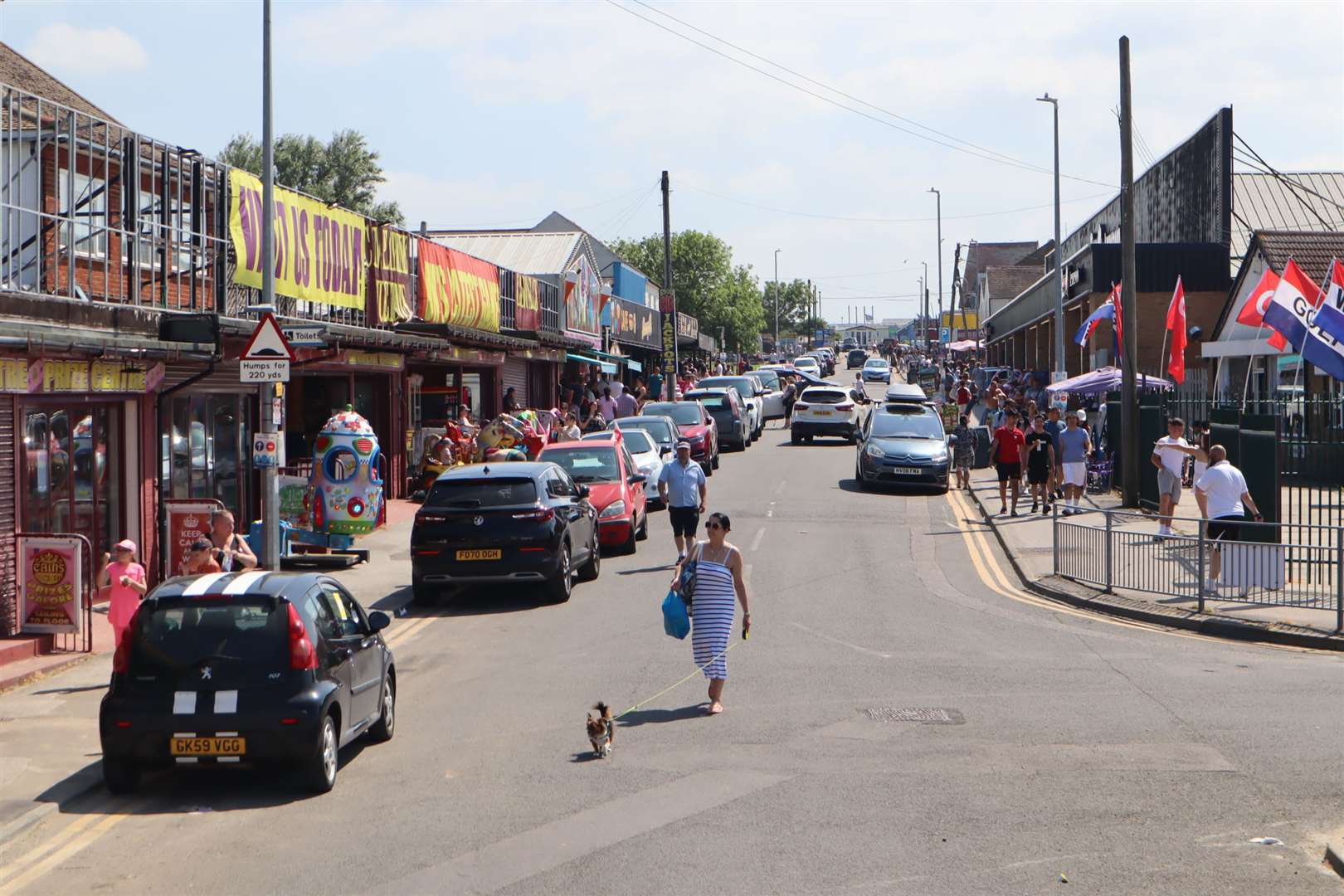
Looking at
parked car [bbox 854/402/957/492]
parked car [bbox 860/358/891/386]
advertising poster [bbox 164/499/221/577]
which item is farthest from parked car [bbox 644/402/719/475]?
parked car [bbox 860/358/891/386]

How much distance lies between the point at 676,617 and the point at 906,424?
20.8 m

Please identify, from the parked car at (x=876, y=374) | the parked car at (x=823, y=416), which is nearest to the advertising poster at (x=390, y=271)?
the parked car at (x=823, y=416)

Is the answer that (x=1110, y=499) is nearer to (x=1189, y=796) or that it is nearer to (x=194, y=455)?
(x=194, y=455)

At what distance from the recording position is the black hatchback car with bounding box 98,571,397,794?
356 inches

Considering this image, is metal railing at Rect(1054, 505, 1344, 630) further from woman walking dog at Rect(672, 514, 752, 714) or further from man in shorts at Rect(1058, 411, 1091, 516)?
man in shorts at Rect(1058, 411, 1091, 516)

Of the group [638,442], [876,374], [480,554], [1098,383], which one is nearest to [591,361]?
[1098,383]

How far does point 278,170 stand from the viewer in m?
78.4

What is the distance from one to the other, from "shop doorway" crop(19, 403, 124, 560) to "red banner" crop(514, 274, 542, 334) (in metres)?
18.7

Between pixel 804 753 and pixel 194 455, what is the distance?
12.6 metres

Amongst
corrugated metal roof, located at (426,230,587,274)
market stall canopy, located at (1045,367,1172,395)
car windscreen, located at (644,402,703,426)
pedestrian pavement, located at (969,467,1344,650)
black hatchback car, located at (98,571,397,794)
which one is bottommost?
pedestrian pavement, located at (969,467,1344,650)

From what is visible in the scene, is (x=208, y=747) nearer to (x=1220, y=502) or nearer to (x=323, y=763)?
(x=323, y=763)

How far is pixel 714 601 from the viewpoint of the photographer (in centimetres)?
1146

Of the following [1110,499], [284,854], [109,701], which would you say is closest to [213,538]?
[109,701]

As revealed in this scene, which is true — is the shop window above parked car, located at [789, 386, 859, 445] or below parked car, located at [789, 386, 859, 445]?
below
